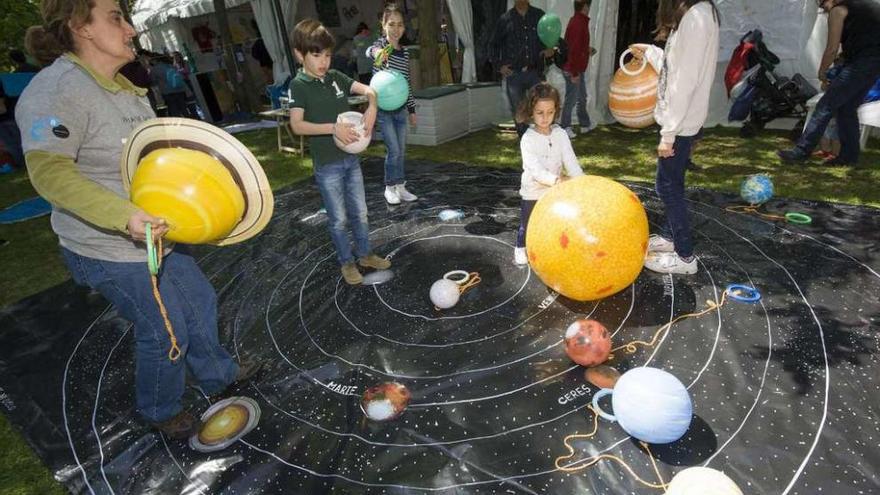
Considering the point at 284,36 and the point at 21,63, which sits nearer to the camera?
the point at 21,63

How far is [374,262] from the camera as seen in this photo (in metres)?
4.62

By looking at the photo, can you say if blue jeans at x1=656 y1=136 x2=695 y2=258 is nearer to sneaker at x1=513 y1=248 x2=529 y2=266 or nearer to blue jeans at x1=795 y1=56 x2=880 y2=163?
sneaker at x1=513 y1=248 x2=529 y2=266

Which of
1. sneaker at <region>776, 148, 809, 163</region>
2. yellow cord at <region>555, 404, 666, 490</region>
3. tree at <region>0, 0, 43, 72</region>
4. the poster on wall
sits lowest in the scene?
sneaker at <region>776, 148, 809, 163</region>

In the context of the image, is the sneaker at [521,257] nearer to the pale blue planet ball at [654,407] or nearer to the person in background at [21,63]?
the pale blue planet ball at [654,407]

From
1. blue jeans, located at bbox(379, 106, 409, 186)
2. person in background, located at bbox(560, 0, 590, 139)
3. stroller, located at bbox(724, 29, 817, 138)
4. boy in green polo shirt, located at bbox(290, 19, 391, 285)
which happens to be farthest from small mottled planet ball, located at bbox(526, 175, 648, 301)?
stroller, located at bbox(724, 29, 817, 138)

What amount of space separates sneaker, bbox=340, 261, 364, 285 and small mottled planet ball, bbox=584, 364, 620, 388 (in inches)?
87.1

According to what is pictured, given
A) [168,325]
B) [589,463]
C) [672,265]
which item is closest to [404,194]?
[672,265]

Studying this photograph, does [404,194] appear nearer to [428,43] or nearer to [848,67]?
[848,67]

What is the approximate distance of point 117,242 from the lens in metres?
2.31

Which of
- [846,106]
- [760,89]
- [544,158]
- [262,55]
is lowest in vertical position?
[760,89]

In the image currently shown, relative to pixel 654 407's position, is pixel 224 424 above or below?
below

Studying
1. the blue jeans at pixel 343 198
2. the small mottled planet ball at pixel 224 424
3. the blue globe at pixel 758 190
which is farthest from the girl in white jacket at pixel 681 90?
the small mottled planet ball at pixel 224 424

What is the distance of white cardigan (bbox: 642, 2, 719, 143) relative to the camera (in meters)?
3.12

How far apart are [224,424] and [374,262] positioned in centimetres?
204
